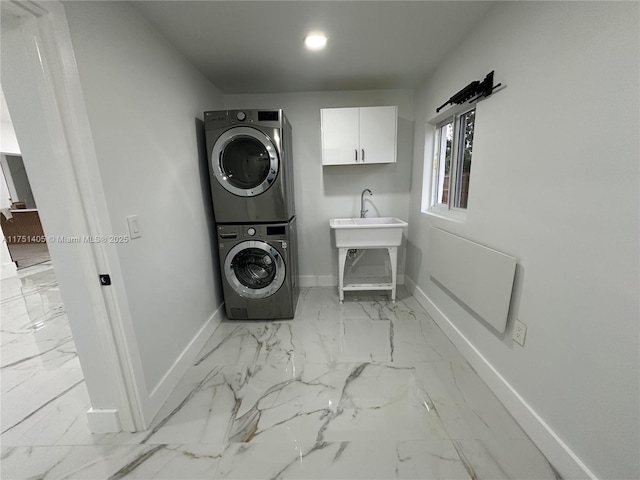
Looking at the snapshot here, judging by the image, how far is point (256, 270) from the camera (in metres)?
2.32

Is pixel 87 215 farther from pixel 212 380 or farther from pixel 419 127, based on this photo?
pixel 419 127

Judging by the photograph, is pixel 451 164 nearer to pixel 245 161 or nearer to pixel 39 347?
pixel 245 161

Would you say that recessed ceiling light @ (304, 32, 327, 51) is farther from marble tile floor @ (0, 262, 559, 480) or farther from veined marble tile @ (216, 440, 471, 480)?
veined marble tile @ (216, 440, 471, 480)

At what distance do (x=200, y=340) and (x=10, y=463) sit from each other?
3.12 feet

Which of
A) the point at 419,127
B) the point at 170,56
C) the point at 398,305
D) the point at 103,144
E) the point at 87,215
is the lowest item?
the point at 398,305

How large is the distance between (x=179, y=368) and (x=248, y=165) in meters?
1.59

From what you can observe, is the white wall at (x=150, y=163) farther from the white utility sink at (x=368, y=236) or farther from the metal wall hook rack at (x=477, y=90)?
the metal wall hook rack at (x=477, y=90)

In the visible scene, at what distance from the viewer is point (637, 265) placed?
0.77 m

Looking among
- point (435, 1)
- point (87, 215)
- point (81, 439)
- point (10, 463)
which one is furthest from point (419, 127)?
point (10, 463)

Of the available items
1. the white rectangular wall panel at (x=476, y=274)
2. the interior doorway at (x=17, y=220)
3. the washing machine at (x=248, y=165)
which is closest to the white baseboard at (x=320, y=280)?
the white rectangular wall panel at (x=476, y=274)

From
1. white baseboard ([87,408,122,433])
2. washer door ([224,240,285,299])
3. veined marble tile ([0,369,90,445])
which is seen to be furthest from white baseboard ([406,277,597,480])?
veined marble tile ([0,369,90,445])

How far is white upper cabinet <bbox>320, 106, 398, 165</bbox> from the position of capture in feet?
7.78

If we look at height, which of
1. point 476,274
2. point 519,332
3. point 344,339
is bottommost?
point 344,339

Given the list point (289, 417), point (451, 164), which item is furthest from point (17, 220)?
point (451, 164)
